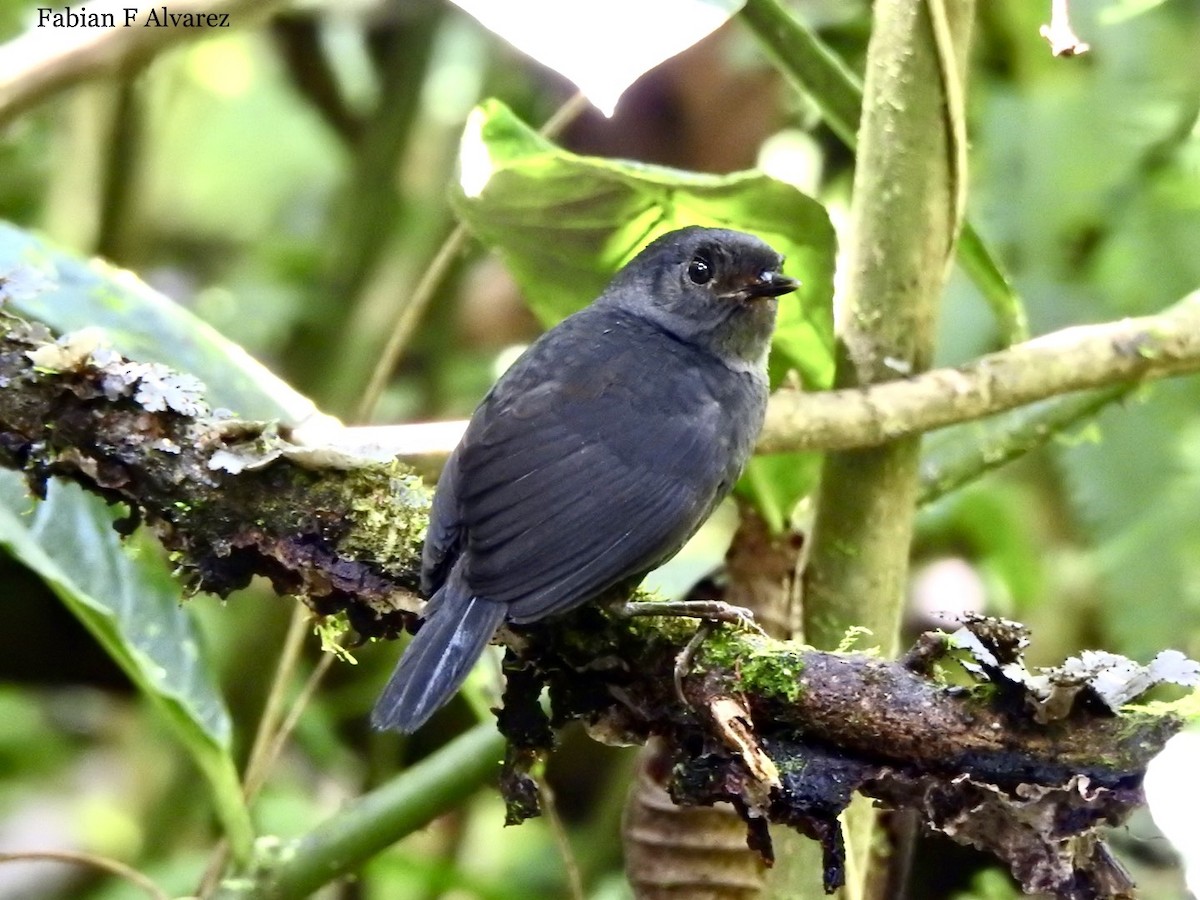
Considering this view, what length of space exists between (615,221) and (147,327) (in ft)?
2.43

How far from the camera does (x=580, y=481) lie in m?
1.93

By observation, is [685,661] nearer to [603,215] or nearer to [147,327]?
[603,215]

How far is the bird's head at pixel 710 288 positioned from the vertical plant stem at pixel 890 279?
189 mm

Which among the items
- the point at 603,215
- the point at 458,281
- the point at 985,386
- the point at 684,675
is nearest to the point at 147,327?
the point at 603,215

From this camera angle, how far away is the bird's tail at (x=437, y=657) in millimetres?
1688

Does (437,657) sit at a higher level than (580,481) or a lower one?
lower

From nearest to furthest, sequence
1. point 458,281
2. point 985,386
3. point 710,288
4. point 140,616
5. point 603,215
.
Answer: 1. point 985,386
2. point 603,215
3. point 140,616
4. point 710,288
5. point 458,281

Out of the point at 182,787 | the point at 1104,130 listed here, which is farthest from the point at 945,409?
the point at 182,787

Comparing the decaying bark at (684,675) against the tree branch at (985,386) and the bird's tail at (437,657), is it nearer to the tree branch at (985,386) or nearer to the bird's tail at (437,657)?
the bird's tail at (437,657)

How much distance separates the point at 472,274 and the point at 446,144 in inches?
17.6

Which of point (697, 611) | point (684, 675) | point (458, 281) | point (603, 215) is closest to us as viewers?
point (684, 675)

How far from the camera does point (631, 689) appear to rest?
5.49 feet

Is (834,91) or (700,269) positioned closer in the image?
(834,91)

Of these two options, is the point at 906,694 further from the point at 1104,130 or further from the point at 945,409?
the point at 1104,130
